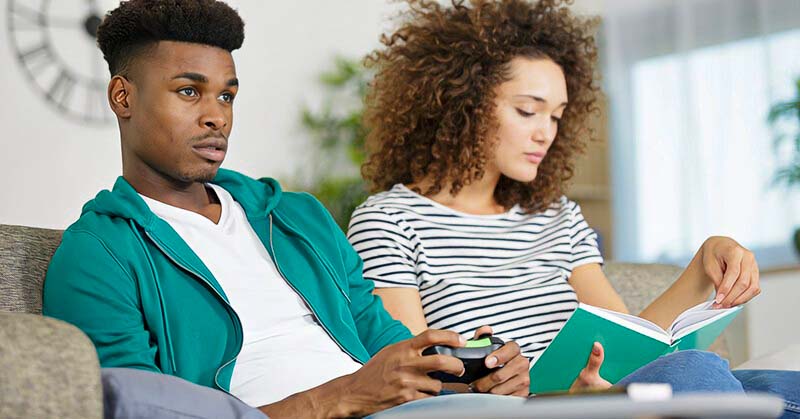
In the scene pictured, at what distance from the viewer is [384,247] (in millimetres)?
1878

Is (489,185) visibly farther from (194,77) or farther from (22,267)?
(22,267)

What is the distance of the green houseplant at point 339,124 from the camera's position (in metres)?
4.44

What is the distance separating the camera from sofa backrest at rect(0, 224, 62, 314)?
1.38 meters

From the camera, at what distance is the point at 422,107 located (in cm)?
213

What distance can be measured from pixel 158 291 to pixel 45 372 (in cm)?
42

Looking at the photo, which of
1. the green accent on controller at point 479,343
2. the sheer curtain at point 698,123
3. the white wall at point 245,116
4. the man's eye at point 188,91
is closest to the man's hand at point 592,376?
the green accent on controller at point 479,343

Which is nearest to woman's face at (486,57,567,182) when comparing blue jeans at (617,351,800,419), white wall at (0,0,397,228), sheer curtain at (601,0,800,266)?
blue jeans at (617,351,800,419)

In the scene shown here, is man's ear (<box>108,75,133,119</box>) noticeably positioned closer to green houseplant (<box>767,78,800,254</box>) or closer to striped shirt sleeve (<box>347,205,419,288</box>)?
striped shirt sleeve (<box>347,205,419,288</box>)

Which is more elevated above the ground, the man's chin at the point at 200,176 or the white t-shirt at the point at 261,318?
the man's chin at the point at 200,176

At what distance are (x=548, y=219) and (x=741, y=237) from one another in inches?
112

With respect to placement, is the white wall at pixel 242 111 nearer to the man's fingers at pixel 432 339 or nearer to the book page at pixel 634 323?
the book page at pixel 634 323

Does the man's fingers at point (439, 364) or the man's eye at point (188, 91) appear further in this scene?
the man's eye at point (188, 91)

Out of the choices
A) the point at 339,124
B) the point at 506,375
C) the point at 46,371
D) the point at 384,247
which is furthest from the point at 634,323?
the point at 339,124

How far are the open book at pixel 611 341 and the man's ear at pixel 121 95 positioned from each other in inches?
29.1
